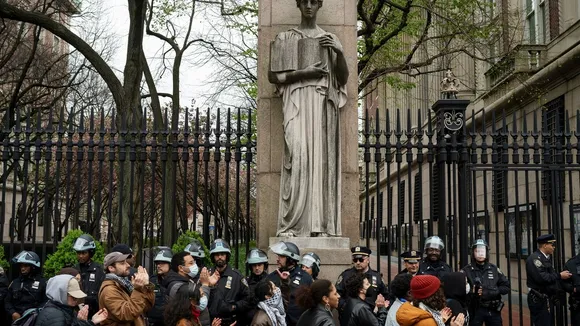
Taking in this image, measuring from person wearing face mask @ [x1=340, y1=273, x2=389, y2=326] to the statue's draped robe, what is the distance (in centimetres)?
257

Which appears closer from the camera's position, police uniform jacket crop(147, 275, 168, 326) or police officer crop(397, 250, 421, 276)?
police uniform jacket crop(147, 275, 168, 326)

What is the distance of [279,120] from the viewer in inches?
394

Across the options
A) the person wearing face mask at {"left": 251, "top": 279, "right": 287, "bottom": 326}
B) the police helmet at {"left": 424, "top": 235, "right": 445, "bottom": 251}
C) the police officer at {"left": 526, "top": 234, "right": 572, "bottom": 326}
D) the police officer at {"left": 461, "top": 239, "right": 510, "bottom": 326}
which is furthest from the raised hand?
the police officer at {"left": 526, "top": 234, "right": 572, "bottom": 326}

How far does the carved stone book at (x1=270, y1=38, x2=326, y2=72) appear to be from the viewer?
9508mm

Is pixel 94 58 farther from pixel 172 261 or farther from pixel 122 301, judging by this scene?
pixel 122 301

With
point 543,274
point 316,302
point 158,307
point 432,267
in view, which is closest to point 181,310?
point 316,302

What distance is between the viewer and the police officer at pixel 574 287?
10227 mm

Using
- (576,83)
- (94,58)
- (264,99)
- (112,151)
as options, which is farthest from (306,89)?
(576,83)

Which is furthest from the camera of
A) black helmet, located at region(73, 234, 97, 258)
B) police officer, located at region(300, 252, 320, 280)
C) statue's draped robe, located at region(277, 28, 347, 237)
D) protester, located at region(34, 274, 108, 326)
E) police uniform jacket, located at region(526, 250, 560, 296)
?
police uniform jacket, located at region(526, 250, 560, 296)

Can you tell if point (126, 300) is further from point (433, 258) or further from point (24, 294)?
point (433, 258)

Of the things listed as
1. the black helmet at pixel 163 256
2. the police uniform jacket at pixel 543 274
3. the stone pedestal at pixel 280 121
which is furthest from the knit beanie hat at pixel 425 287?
the police uniform jacket at pixel 543 274

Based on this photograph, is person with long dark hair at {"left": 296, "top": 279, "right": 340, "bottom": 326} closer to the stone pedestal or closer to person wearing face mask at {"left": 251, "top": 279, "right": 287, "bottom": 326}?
person wearing face mask at {"left": 251, "top": 279, "right": 287, "bottom": 326}

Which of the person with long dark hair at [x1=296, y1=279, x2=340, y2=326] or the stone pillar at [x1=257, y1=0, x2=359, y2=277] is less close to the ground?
the stone pillar at [x1=257, y1=0, x2=359, y2=277]

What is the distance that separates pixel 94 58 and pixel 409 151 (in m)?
8.65
